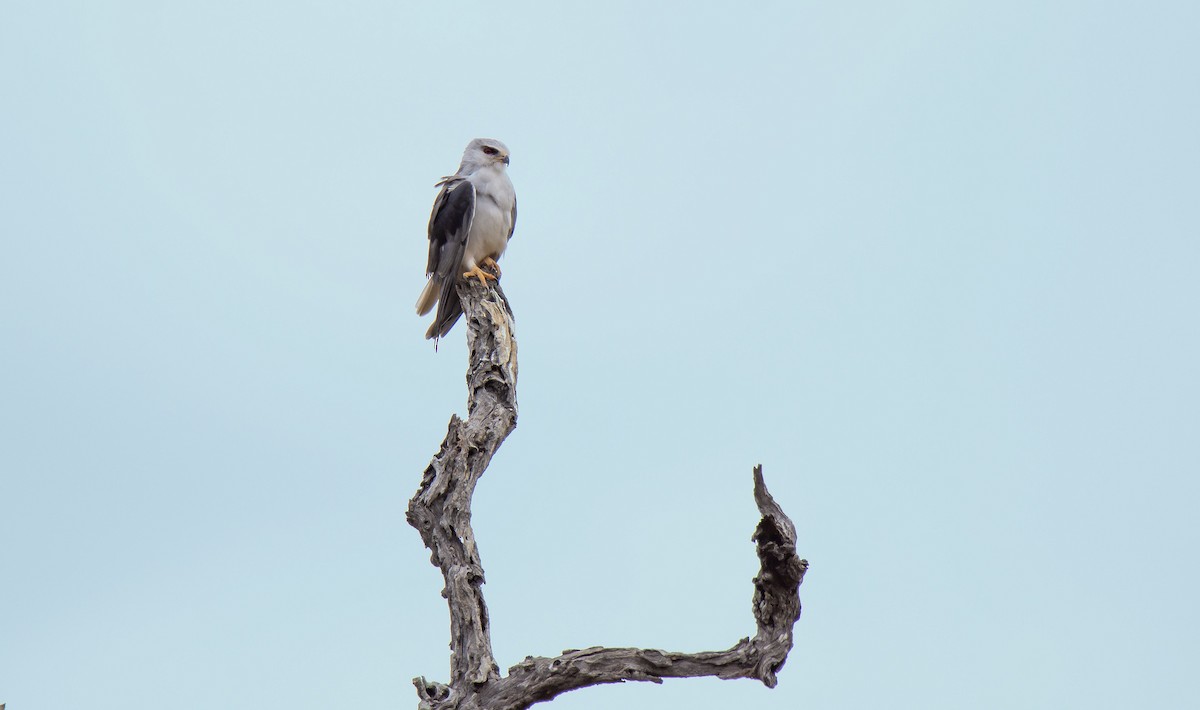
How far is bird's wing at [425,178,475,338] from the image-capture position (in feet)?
27.9

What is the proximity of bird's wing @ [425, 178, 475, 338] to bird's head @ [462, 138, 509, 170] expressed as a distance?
51 centimetres

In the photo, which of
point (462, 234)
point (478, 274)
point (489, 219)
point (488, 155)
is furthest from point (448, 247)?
point (488, 155)

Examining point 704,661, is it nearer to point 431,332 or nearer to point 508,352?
point 508,352

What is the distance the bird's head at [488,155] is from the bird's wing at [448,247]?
51cm

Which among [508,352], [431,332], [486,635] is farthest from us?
[431,332]

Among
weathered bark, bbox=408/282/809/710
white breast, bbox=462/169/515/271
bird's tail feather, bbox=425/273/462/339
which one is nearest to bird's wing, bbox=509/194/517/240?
white breast, bbox=462/169/515/271

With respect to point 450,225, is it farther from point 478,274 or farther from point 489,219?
point 478,274

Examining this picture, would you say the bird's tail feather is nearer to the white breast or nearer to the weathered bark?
the white breast

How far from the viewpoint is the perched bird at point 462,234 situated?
8.50 meters

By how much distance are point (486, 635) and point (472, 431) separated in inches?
41.4

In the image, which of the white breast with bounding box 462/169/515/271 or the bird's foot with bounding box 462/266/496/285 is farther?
the white breast with bounding box 462/169/515/271

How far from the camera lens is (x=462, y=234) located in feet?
27.9

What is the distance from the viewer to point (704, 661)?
17.3 feet

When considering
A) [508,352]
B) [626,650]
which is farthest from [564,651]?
[508,352]
